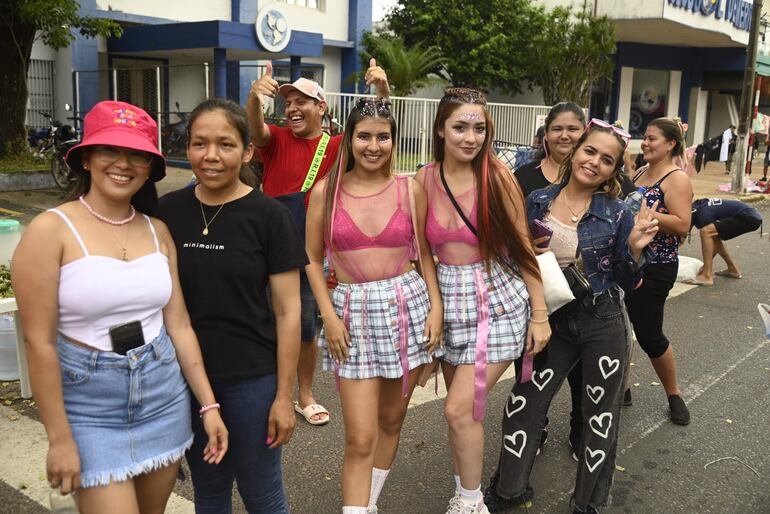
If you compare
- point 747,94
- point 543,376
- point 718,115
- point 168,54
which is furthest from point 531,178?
point 718,115

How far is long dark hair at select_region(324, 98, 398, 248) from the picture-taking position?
300cm

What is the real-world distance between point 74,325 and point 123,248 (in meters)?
0.26

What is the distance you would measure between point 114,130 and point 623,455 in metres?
3.25

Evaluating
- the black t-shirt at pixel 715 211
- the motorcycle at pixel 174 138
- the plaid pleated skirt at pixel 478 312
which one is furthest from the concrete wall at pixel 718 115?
the plaid pleated skirt at pixel 478 312

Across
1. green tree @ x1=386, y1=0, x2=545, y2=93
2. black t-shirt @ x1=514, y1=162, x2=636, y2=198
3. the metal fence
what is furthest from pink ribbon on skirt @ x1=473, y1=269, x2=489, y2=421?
green tree @ x1=386, y1=0, x2=545, y2=93

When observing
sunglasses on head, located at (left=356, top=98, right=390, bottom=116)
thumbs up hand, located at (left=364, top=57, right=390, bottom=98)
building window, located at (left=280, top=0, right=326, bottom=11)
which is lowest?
sunglasses on head, located at (left=356, top=98, right=390, bottom=116)

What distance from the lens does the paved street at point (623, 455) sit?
352 centimetres

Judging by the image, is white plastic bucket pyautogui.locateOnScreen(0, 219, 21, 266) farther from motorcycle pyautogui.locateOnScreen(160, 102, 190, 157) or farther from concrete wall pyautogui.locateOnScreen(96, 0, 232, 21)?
concrete wall pyautogui.locateOnScreen(96, 0, 232, 21)

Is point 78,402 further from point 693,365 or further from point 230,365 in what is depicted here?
point 693,365

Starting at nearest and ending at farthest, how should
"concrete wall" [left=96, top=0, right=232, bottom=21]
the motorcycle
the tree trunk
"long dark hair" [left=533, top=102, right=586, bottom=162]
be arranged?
"long dark hair" [left=533, top=102, right=586, bottom=162] < the tree trunk < "concrete wall" [left=96, top=0, right=232, bottom=21] < the motorcycle

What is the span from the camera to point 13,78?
1230cm

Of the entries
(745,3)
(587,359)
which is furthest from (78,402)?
(745,3)

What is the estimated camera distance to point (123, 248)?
2.16m

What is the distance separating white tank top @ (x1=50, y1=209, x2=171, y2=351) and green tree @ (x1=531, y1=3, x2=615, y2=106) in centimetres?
1891
